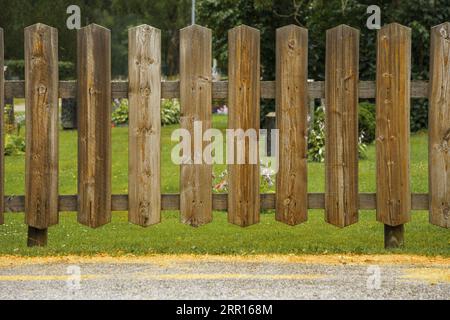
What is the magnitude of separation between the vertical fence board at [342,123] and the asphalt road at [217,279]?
71 centimetres

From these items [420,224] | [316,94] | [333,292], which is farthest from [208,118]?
[420,224]

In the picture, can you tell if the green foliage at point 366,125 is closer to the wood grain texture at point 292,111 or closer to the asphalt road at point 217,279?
the wood grain texture at point 292,111

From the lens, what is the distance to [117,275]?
19.5 ft

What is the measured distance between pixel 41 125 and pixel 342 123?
93.0 inches

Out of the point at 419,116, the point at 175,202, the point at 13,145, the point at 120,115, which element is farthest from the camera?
the point at 120,115

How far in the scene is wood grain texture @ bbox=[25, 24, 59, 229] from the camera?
6863 millimetres

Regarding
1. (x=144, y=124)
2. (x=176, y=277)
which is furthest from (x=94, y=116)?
(x=176, y=277)

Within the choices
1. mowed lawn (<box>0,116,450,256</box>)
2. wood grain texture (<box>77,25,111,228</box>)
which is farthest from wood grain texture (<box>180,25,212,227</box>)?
mowed lawn (<box>0,116,450,256</box>)

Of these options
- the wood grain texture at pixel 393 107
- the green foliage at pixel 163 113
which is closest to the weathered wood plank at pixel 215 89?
the wood grain texture at pixel 393 107

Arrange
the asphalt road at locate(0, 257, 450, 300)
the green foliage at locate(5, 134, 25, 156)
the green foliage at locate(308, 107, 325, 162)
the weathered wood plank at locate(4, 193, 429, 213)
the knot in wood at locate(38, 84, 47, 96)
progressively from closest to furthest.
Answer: the asphalt road at locate(0, 257, 450, 300) < the knot in wood at locate(38, 84, 47, 96) < the weathered wood plank at locate(4, 193, 429, 213) < the green foliage at locate(308, 107, 325, 162) < the green foliage at locate(5, 134, 25, 156)

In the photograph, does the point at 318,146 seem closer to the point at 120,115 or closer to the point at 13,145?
the point at 13,145

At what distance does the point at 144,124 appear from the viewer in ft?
22.7

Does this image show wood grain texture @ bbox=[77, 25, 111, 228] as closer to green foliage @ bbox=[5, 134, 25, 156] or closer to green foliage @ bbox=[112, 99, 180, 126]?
green foliage @ bbox=[5, 134, 25, 156]

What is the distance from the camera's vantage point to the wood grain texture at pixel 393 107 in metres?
A: 6.87
